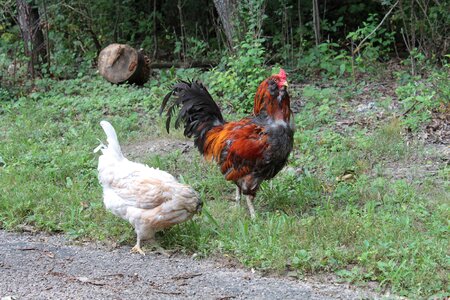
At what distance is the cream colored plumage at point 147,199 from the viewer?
6.46 m

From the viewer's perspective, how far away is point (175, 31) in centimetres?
1677

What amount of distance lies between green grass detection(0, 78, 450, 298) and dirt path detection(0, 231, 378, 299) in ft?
0.84

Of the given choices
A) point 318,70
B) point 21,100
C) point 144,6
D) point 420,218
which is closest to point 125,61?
point 21,100

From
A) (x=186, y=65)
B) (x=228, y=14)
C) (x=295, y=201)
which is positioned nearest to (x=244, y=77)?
(x=228, y=14)

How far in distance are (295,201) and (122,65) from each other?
20.9 ft

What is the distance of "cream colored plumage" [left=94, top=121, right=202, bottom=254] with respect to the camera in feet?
21.2

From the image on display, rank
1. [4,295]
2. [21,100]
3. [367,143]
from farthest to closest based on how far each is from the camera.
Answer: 1. [21,100]
2. [367,143]
3. [4,295]

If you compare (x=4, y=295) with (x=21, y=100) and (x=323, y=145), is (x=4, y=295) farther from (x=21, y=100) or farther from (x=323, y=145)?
(x=21, y=100)

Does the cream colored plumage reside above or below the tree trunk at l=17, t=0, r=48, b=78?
below

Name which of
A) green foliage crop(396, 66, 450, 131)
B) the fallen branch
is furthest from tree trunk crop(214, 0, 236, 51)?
green foliage crop(396, 66, 450, 131)

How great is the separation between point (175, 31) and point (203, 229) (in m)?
10.6

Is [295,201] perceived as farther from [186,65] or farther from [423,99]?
[186,65]

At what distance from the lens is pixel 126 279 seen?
A: 5895 millimetres

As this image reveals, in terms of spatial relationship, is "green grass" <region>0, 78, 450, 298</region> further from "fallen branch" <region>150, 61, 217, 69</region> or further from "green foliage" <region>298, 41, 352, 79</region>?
"fallen branch" <region>150, 61, 217, 69</region>
